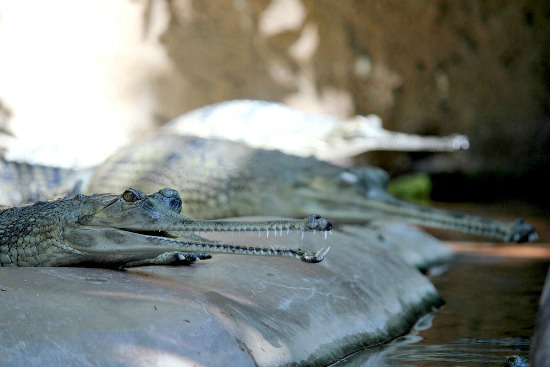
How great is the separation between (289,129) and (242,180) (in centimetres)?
339

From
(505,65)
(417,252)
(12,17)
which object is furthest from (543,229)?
(12,17)

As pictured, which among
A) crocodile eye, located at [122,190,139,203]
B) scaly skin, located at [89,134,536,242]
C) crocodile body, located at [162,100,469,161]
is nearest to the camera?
crocodile eye, located at [122,190,139,203]

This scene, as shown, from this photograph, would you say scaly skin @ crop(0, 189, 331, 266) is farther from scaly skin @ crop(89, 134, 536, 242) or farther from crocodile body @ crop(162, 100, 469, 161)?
crocodile body @ crop(162, 100, 469, 161)

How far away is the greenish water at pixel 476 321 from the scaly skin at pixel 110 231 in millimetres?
698

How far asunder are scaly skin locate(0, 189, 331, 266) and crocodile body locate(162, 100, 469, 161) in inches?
175

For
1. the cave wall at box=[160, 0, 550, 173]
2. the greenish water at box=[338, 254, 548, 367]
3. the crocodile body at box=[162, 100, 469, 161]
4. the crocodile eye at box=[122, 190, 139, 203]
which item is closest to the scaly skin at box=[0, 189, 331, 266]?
the crocodile eye at box=[122, 190, 139, 203]

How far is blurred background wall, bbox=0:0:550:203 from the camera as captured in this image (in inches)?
365

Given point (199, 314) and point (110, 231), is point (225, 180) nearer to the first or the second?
point (110, 231)

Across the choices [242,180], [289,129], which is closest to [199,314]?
[242,180]

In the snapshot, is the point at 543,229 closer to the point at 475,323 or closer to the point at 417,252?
the point at 417,252

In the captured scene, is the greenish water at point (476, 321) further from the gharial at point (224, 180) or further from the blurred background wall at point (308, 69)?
the blurred background wall at point (308, 69)

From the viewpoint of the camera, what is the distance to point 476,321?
3914mm

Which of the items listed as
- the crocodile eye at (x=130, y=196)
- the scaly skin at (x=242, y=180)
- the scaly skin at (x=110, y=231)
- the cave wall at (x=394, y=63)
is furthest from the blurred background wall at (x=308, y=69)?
the crocodile eye at (x=130, y=196)

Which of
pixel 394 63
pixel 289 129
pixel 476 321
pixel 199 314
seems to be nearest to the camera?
pixel 199 314
